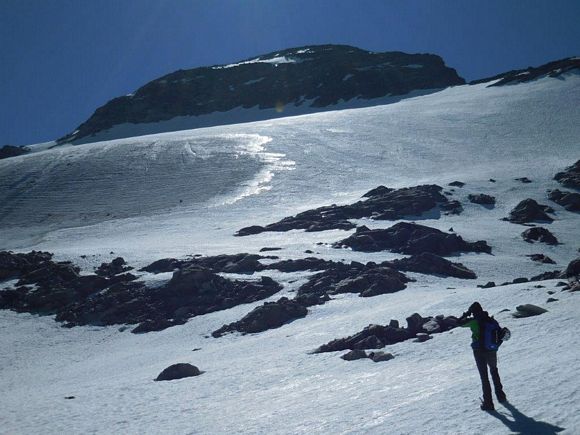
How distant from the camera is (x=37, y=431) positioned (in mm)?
14266

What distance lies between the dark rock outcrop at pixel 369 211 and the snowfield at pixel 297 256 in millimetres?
1782

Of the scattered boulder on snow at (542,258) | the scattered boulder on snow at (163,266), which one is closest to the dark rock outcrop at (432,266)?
the scattered boulder on snow at (542,258)

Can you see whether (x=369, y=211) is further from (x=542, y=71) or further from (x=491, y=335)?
(x=542, y=71)

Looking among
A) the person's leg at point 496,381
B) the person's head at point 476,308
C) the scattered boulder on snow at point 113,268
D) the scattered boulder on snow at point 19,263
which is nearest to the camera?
the person's leg at point 496,381

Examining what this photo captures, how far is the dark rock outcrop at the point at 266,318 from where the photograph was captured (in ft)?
78.6

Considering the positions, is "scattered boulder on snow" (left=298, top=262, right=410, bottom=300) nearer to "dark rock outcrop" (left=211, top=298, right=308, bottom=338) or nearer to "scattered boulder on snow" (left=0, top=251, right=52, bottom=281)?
"dark rock outcrop" (left=211, top=298, right=308, bottom=338)

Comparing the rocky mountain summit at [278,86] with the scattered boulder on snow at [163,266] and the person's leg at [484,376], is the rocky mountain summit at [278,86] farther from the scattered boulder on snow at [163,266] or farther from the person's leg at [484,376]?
the person's leg at [484,376]

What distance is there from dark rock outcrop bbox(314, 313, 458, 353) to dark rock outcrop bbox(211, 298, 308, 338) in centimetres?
621

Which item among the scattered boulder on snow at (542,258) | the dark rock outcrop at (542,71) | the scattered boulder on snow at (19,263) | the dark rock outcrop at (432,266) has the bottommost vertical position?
the scattered boulder on snow at (542,258)

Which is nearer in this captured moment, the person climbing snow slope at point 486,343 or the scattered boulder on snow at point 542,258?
the person climbing snow slope at point 486,343

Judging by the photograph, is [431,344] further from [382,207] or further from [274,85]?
[274,85]

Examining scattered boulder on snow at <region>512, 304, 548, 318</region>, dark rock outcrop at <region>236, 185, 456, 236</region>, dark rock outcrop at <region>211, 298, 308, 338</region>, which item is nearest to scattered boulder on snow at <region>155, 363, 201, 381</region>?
dark rock outcrop at <region>211, 298, 308, 338</region>

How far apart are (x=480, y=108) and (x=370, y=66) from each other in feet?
178

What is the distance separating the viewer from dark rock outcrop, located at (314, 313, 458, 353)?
55.7 feet
